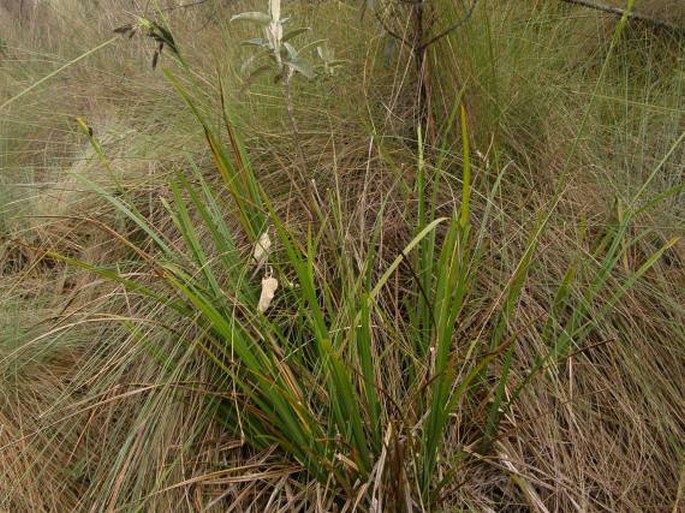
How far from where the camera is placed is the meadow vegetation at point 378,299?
1305mm

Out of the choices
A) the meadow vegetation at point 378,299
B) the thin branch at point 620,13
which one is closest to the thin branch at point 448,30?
the meadow vegetation at point 378,299

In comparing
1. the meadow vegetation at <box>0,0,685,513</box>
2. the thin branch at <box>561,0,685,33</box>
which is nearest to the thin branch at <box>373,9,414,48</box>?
the meadow vegetation at <box>0,0,685,513</box>

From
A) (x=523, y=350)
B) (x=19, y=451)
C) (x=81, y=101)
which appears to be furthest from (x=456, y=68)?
(x=81, y=101)

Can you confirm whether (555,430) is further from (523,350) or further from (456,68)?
(456,68)

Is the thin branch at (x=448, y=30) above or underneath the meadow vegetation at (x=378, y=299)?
above

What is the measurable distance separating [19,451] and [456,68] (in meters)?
1.32

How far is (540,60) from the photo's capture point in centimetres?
214

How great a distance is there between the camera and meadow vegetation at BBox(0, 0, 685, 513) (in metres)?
1.31

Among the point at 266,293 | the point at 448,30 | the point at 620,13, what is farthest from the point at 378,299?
the point at 620,13

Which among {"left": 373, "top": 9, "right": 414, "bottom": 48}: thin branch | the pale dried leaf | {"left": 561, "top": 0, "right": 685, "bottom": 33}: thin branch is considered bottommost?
the pale dried leaf

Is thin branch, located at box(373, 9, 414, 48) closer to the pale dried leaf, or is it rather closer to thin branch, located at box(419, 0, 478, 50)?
thin branch, located at box(419, 0, 478, 50)

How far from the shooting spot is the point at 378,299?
1.59 meters

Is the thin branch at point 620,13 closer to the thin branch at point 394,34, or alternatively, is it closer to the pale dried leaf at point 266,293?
the thin branch at point 394,34

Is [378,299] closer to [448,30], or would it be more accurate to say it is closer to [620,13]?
[448,30]
